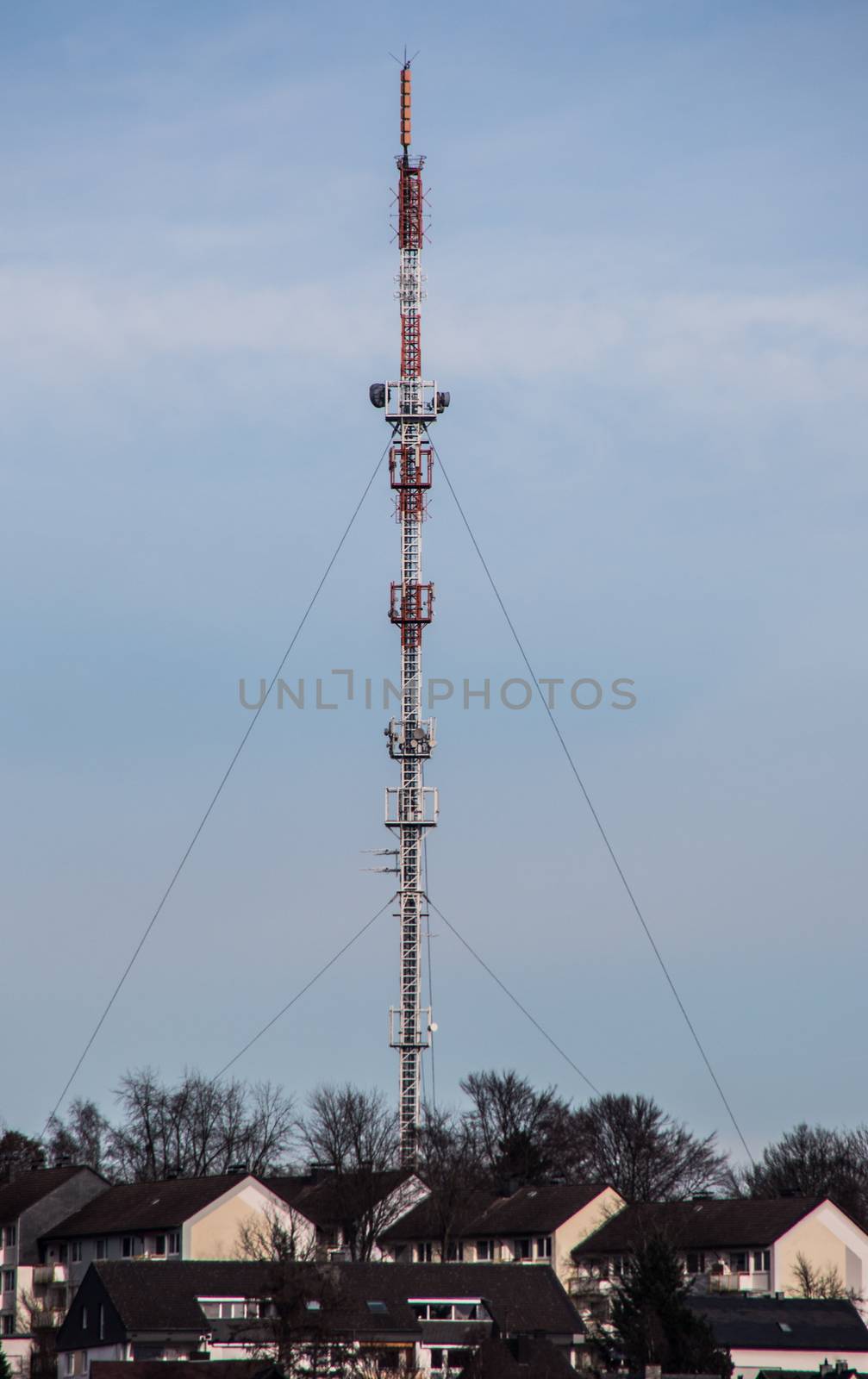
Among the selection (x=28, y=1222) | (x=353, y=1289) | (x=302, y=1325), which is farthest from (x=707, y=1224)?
(x=302, y=1325)

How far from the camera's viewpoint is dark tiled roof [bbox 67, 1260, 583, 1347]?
2596 inches

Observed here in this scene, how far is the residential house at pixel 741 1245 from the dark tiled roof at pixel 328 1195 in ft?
26.5

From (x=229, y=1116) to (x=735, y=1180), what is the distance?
2847 cm

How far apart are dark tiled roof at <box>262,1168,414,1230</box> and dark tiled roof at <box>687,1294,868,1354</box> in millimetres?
18313

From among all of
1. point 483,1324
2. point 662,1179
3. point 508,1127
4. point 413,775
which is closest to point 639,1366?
point 483,1324

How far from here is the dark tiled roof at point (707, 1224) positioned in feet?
266

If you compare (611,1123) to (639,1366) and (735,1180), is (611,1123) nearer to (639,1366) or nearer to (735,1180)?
(735,1180)

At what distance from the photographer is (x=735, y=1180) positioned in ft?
381

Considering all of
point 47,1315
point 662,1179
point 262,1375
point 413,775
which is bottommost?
point 262,1375

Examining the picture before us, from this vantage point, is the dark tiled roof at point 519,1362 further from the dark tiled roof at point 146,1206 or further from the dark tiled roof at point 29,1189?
the dark tiled roof at point 29,1189

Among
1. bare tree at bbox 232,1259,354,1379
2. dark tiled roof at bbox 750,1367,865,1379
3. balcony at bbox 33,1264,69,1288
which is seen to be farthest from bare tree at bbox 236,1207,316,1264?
dark tiled roof at bbox 750,1367,865,1379

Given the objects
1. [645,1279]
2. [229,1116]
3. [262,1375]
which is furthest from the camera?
[229,1116]

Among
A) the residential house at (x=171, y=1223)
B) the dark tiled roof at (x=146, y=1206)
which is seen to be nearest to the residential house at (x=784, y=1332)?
the residential house at (x=171, y=1223)

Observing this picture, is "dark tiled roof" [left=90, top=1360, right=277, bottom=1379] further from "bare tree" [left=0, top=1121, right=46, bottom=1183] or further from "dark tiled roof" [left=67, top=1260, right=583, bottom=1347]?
"bare tree" [left=0, top=1121, right=46, bottom=1183]
